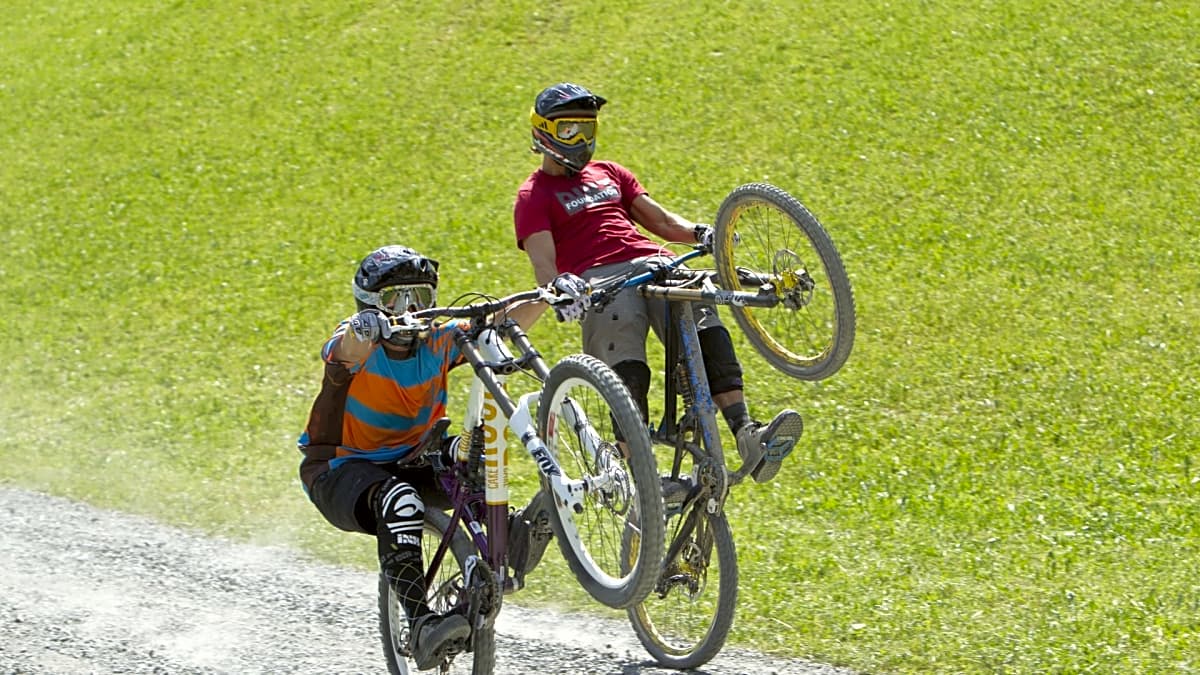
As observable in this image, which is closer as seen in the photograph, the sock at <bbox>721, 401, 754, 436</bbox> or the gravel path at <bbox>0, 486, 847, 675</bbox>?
the sock at <bbox>721, 401, 754, 436</bbox>

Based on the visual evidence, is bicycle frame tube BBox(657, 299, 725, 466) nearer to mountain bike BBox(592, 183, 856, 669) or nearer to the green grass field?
mountain bike BBox(592, 183, 856, 669)

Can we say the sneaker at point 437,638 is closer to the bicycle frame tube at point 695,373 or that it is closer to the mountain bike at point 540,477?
the mountain bike at point 540,477

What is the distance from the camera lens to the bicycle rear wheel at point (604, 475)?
5.58 metres

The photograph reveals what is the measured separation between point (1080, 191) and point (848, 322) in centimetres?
1075

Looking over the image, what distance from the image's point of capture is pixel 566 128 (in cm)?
762

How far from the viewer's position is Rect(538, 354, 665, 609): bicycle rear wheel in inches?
220

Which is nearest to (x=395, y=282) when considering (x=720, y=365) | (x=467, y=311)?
(x=467, y=311)

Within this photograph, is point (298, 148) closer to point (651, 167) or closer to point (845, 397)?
point (651, 167)

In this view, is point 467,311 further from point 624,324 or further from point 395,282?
point 624,324

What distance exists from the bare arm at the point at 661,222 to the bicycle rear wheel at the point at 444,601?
2.20 m

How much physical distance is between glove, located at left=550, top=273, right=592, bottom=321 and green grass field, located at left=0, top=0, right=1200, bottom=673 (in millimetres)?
2626

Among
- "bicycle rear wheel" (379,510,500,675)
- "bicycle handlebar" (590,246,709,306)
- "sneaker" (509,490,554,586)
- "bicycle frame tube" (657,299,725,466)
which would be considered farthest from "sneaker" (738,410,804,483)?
"bicycle rear wheel" (379,510,500,675)

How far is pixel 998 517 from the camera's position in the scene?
33.3 ft

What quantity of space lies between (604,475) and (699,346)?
5.21ft
